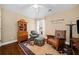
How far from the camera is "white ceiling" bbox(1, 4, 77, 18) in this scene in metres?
2.14

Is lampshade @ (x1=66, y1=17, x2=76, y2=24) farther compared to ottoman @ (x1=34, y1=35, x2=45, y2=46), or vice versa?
ottoman @ (x1=34, y1=35, x2=45, y2=46)

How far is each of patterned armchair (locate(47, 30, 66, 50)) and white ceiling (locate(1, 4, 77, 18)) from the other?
0.43 m

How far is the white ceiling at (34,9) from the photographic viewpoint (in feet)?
7.01

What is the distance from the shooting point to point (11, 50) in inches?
85.4

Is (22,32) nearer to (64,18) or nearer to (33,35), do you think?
(33,35)

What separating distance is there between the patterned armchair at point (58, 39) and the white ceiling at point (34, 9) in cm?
43

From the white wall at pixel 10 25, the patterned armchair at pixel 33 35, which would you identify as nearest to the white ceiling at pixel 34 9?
the white wall at pixel 10 25

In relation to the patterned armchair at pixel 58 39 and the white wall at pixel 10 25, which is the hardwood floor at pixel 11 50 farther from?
the patterned armchair at pixel 58 39

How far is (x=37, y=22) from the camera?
7.33 ft

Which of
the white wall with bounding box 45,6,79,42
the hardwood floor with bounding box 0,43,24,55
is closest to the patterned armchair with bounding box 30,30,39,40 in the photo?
the white wall with bounding box 45,6,79,42

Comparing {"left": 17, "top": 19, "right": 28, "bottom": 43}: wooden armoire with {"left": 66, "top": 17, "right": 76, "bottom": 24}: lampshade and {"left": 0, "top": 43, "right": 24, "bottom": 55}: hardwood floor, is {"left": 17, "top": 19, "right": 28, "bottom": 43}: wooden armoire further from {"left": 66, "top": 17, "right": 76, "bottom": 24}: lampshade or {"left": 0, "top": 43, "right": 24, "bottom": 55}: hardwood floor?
{"left": 66, "top": 17, "right": 76, "bottom": 24}: lampshade

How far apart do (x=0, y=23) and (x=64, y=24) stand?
122cm

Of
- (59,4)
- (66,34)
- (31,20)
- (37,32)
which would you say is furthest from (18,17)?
(66,34)
